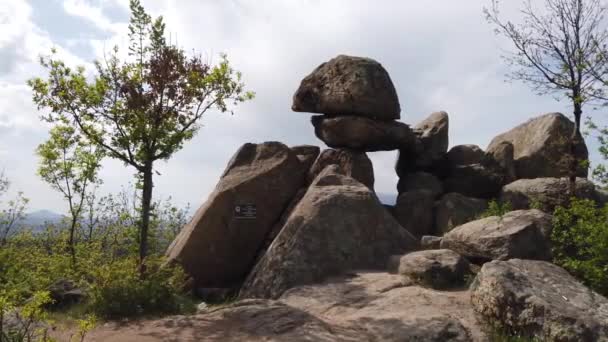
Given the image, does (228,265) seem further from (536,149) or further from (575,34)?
(575,34)

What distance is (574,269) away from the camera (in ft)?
36.9

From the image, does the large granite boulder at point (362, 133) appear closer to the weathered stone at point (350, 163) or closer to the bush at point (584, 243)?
the weathered stone at point (350, 163)

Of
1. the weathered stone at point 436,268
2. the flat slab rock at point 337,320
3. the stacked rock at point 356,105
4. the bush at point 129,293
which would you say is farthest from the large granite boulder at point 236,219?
the weathered stone at point 436,268

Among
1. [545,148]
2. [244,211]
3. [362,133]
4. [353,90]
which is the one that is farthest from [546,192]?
[244,211]

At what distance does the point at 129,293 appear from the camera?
11.6 metres

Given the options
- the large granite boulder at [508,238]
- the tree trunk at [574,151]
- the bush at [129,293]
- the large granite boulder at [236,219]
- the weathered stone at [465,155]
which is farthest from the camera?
the weathered stone at [465,155]

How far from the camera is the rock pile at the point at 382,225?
9.40 m

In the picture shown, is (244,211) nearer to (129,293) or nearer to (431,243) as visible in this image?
(129,293)

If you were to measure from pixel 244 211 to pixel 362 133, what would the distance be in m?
6.15

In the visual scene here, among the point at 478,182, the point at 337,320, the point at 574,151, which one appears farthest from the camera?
the point at 478,182

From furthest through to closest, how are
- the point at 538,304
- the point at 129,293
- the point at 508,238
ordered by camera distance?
the point at 508,238 → the point at 129,293 → the point at 538,304

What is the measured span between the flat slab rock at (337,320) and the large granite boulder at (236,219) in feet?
18.1

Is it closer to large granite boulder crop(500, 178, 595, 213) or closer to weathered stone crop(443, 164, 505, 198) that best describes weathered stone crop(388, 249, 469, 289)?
large granite boulder crop(500, 178, 595, 213)

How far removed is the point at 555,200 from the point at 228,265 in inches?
495
